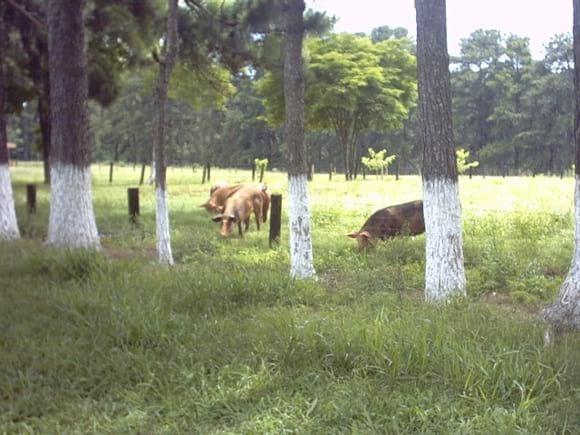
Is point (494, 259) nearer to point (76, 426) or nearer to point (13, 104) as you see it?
point (76, 426)

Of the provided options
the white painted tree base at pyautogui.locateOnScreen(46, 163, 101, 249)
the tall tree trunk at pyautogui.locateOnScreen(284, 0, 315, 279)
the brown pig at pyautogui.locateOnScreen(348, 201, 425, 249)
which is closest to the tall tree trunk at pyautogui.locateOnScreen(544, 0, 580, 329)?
the tall tree trunk at pyautogui.locateOnScreen(284, 0, 315, 279)

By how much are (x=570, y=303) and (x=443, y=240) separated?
172cm

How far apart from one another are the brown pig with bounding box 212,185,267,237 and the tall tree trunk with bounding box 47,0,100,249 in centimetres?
330

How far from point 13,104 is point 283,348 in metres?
19.2

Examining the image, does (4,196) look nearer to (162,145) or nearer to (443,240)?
(162,145)

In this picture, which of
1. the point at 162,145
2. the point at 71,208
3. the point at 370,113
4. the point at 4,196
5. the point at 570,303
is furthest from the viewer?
the point at 370,113

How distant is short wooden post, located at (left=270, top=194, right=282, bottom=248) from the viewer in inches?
455

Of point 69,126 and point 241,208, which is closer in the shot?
point 69,126

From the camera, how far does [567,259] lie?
30.3 ft

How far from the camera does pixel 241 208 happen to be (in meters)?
13.5

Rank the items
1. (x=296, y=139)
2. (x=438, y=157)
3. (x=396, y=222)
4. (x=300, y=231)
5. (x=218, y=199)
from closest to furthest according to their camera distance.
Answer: (x=438, y=157)
(x=300, y=231)
(x=296, y=139)
(x=396, y=222)
(x=218, y=199)

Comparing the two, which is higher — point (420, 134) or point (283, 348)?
point (420, 134)

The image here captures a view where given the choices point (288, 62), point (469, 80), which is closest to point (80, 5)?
point (288, 62)

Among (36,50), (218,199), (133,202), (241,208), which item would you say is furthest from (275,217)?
(36,50)
